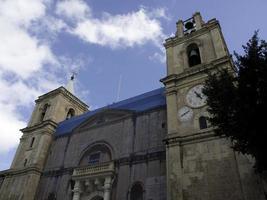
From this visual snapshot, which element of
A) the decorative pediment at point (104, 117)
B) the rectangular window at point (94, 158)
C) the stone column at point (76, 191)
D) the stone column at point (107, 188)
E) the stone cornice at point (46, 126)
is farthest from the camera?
the stone cornice at point (46, 126)

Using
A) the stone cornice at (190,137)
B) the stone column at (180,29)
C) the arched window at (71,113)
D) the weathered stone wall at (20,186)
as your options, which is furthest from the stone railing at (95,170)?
the stone column at (180,29)

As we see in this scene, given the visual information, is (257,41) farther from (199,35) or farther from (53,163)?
(53,163)

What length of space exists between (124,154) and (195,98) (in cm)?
639

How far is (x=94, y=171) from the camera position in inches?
731

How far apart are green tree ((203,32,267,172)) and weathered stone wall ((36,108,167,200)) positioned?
24.2 feet

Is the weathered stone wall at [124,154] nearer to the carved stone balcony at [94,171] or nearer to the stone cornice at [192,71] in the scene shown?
the carved stone balcony at [94,171]

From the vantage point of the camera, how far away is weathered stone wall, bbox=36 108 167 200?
16391 mm

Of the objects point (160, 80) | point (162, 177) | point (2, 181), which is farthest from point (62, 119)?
point (162, 177)

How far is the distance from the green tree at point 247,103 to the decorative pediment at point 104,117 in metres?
11.2

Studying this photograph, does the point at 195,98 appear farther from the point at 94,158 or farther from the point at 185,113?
the point at 94,158

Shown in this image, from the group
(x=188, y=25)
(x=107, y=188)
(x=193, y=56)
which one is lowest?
(x=107, y=188)

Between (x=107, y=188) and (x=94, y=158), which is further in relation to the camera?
(x=94, y=158)

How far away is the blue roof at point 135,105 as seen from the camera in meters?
19.8

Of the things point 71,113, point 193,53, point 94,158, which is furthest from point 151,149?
point 71,113
